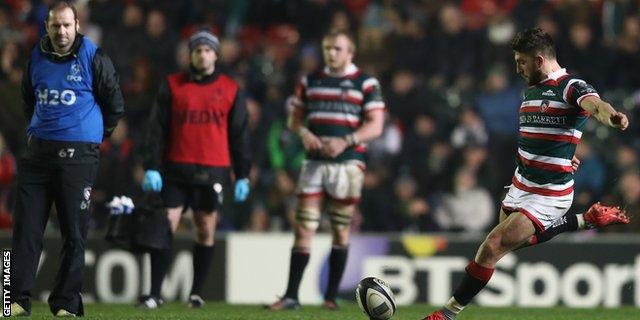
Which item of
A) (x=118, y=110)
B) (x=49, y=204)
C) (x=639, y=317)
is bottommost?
(x=639, y=317)

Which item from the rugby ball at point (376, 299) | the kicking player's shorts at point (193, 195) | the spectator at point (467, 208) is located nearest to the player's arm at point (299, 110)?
the kicking player's shorts at point (193, 195)

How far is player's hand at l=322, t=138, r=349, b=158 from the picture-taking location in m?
11.6

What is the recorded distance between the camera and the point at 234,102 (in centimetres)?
1184

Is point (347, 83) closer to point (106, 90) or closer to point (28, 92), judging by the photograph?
point (106, 90)

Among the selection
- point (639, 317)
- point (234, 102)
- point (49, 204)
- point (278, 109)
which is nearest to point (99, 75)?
point (49, 204)

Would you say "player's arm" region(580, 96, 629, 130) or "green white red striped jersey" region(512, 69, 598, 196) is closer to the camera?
"player's arm" region(580, 96, 629, 130)

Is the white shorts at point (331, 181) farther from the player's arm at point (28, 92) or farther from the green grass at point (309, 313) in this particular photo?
the player's arm at point (28, 92)

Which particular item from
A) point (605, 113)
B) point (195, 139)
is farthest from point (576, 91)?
point (195, 139)

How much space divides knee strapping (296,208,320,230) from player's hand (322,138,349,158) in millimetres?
506

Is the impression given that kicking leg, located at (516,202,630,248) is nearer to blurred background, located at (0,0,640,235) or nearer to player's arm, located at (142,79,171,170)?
player's arm, located at (142,79,171,170)

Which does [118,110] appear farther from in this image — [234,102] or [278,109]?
[278,109]

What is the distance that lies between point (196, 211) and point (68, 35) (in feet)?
9.15

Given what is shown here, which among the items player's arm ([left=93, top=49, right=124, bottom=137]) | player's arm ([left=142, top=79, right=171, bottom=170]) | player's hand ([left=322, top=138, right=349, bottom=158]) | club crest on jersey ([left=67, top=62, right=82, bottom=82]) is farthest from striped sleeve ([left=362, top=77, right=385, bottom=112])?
club crest on jersey ([left=67, top=62, right=82, bottom=82])

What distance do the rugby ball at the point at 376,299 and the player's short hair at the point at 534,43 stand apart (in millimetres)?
1835
